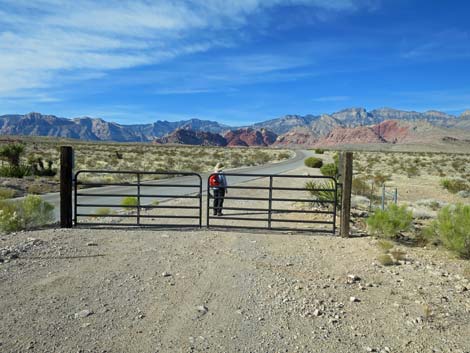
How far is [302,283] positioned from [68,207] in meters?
6.55

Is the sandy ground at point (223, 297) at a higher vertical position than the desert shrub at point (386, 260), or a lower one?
lower

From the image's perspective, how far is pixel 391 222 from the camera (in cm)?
Result: 1026

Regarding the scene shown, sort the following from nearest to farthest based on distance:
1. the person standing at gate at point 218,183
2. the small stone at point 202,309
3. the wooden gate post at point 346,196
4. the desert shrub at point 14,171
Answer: the small stone at point 202,309 → the wooden gate post at point 346,196 → the person standing at gate at point 218,183 → the desert shrub at point 14,171

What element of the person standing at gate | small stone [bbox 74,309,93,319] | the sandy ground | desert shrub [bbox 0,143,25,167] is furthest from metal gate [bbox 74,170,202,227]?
desert shrub [bbox 0,143,25,167]

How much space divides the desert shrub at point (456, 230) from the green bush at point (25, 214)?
9661 mm

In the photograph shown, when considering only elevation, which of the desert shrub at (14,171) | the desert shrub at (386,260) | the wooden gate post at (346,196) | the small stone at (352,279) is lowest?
the small stone at (352,279)

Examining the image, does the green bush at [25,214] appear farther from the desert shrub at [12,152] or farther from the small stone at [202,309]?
the desert shrub at [12,152]

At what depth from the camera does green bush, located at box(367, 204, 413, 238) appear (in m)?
10.2

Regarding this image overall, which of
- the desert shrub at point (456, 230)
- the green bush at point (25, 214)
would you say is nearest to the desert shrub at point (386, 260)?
the desert shrub at point (456, 230)

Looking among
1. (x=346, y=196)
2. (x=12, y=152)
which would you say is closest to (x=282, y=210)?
(x=346, y=196)

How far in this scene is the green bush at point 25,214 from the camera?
1063 centimetres

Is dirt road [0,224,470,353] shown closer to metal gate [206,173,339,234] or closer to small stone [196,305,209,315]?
small stone [196,305,209,315]

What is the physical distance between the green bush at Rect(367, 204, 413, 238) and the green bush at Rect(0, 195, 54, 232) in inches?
330

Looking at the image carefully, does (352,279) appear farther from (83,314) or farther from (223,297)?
(83,314)
